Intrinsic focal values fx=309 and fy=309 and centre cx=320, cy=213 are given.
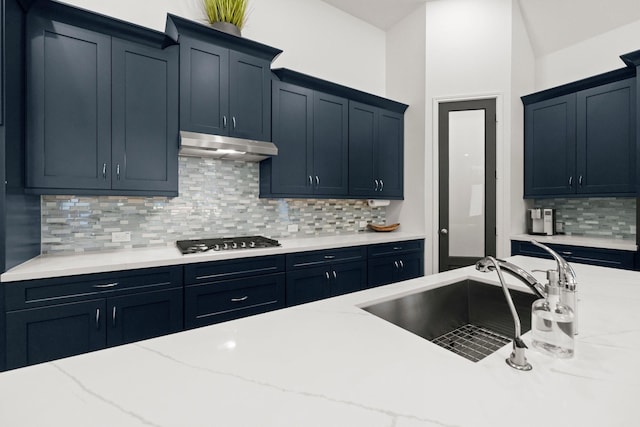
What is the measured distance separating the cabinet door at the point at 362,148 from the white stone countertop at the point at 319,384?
8.64ft

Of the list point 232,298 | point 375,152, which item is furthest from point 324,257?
point 375,152

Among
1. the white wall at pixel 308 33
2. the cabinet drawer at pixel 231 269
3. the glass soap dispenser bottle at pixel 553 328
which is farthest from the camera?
the white wall at pixel 308 33

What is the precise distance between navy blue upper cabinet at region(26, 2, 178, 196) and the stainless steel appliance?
12.3ft

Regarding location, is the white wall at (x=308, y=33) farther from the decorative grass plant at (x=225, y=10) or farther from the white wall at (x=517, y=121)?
the white wall at (x=517, y=121)

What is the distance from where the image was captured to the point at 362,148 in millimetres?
3504

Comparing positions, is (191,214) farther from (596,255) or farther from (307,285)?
(596,255)

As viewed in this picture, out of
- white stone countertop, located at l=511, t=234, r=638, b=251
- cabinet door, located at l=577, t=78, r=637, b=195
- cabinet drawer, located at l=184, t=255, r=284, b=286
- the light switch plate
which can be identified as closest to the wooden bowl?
white stone countertop, located at l=511, t=234, r=638, b=251

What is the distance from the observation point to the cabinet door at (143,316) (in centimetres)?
185

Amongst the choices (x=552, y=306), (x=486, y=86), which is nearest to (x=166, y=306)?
(x=552, y=306)

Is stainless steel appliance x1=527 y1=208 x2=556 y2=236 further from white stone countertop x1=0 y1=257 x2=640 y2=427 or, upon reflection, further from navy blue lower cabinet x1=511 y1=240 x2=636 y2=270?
white stone countertop x1=0 y1=257 x2=640 y2=427

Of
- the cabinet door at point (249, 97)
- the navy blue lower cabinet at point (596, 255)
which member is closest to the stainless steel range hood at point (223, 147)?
the cabinet door at point (249, 97)

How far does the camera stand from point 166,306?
2.01 meters

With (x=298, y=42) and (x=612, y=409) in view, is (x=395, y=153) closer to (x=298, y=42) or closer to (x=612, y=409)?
(x=298, y=42)

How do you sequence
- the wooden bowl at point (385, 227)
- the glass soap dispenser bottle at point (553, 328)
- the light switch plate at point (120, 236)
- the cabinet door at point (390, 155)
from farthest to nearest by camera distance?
the wooden bowl at point (385, 227) → the cabinet door at point (390, 155) → the light switch plate at point (120, 236) → the glass soap dispenser bottle at point (553, 328)
